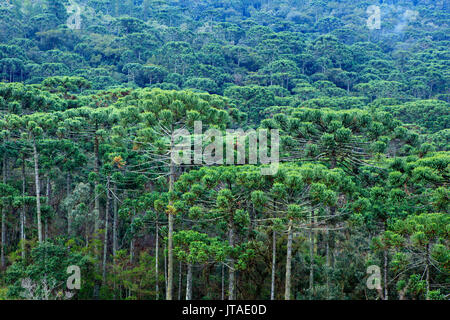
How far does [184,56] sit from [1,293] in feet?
148

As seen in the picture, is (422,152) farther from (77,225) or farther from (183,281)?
(77,225)

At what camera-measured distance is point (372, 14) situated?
325 feet

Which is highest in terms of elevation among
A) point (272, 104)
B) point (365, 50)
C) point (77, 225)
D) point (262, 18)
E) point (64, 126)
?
point (262, 18)

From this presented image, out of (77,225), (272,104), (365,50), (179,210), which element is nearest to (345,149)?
(179,210)

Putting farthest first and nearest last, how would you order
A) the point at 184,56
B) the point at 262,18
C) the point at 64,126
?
the point at 262,18 → the point at 184,56 → the point at 64,126

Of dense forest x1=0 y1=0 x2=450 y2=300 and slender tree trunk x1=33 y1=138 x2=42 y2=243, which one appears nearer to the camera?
dense forest x1=0 y1=0 x2=450 y2=300

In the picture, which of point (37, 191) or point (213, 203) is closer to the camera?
point (213, 203)

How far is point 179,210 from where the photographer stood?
1603cm

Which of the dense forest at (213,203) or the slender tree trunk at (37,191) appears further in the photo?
the slender tree trunk at (37,191)

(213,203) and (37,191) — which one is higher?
(37,191)
